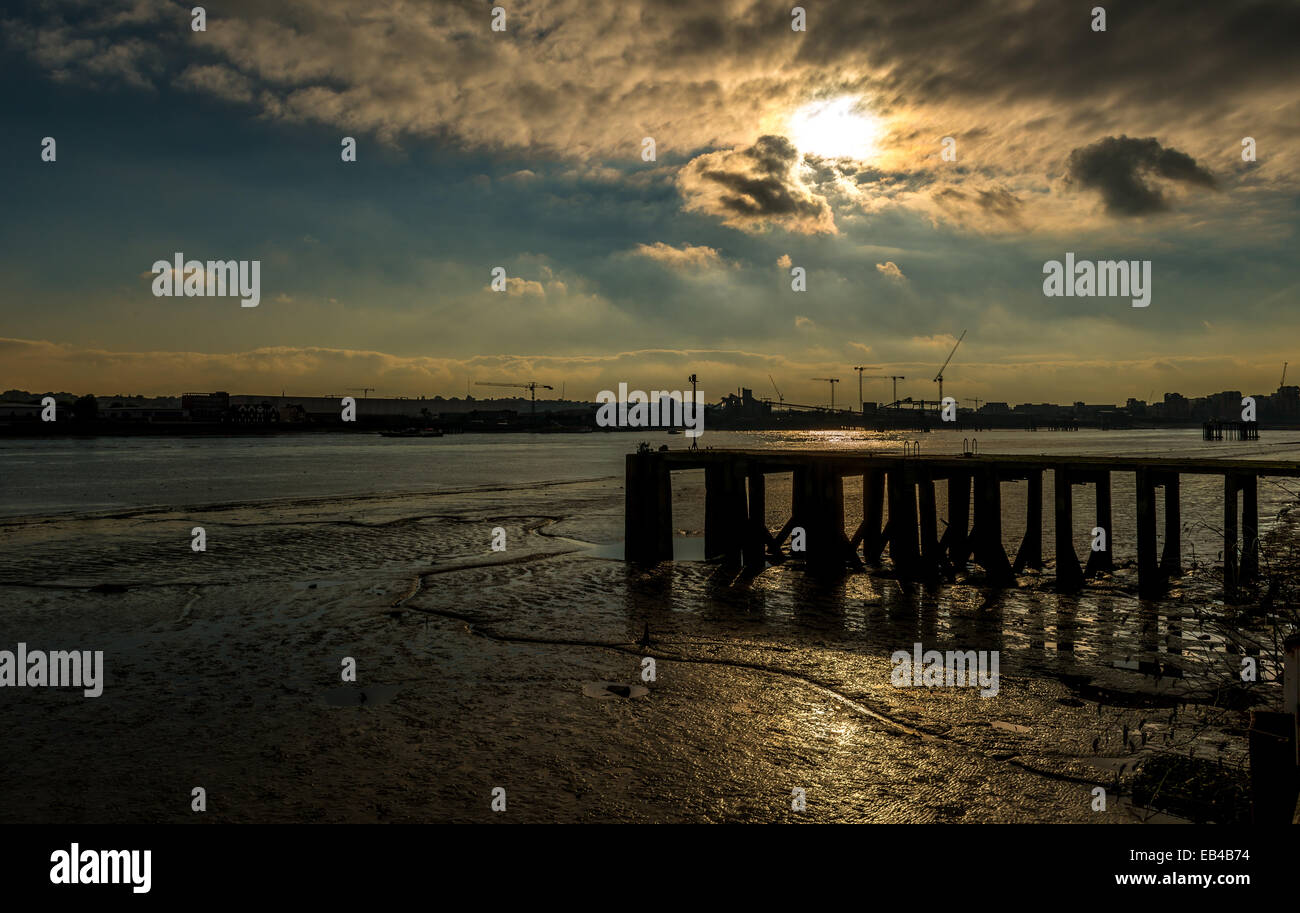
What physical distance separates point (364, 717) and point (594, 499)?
35798mm

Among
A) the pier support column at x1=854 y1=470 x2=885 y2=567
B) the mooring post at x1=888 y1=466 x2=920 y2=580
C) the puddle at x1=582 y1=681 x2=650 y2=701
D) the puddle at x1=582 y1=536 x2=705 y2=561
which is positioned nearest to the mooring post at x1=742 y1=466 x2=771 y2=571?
the puddle at x1=582 y1=536 x2=705 y2=561

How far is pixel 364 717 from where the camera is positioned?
1116 cm

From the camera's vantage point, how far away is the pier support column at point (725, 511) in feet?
81.7

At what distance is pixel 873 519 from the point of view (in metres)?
24.1

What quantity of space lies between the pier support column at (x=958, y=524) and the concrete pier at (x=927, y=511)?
34 mm

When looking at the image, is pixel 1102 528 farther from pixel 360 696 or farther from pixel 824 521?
pixel 360 696

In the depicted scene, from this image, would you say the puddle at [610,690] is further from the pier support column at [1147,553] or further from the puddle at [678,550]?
the pier support column at [1147,553]

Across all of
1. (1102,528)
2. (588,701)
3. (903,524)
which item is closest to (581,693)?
(588,701)

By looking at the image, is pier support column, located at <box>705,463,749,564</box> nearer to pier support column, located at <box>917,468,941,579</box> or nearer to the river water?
the river water

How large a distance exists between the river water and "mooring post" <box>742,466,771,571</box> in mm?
1345

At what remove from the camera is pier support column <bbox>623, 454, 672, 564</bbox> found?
81.4 feet

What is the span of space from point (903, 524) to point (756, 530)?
439cm

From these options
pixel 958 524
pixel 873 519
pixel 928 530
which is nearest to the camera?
pixel 928 530
